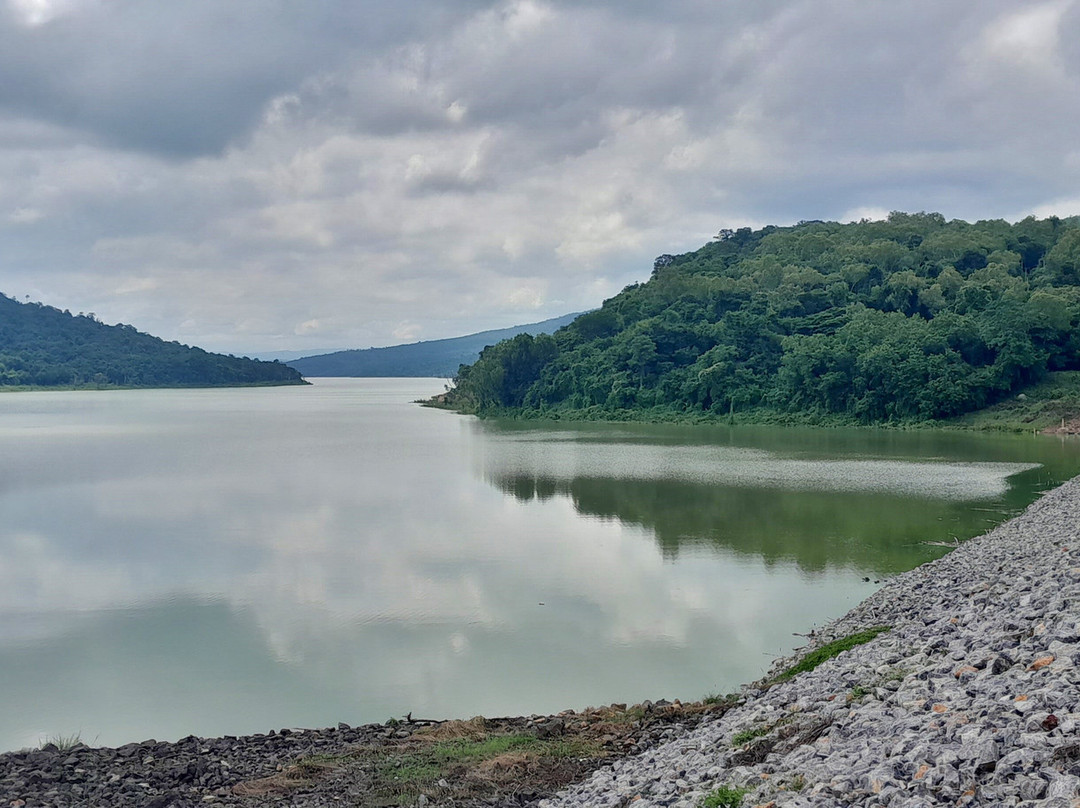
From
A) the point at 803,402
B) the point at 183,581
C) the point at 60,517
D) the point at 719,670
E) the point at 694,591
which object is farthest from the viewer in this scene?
the point at 803,402

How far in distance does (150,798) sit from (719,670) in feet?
24.1

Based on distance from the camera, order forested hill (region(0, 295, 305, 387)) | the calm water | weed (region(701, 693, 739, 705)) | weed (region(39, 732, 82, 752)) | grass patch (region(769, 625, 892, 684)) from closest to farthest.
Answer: weed (region(39, 732, 82, 752))
weed (region(701, 693, 739, 705))
grass patch (region(769, 625, 892, 684))
the calm water
forested hill (region(0, 295, 305, 387))

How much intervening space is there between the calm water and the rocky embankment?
342 centimetres

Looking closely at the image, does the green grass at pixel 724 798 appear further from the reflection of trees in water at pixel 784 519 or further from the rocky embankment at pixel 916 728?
the reflection of trees in water at pixel 784 519

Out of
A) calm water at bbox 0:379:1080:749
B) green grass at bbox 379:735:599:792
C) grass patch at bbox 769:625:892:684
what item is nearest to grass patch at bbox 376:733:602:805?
green grass at bbox 379:735:599:792

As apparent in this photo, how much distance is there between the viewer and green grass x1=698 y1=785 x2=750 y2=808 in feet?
18.3

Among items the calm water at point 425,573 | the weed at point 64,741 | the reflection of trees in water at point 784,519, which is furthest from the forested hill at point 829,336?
the weed at point 64,741

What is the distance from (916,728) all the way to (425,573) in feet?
44.5

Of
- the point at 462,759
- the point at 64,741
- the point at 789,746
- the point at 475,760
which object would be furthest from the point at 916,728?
the point at 64,741

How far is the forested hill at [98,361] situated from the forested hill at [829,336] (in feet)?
304

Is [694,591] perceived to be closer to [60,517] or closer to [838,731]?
[838,731]

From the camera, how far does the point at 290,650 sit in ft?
43.5

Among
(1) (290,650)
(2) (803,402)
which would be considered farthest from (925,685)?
(2) (803,402)

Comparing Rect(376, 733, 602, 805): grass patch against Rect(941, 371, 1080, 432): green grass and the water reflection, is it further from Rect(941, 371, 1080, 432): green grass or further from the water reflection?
Rect(941, 371, 1080, 432): green grass
